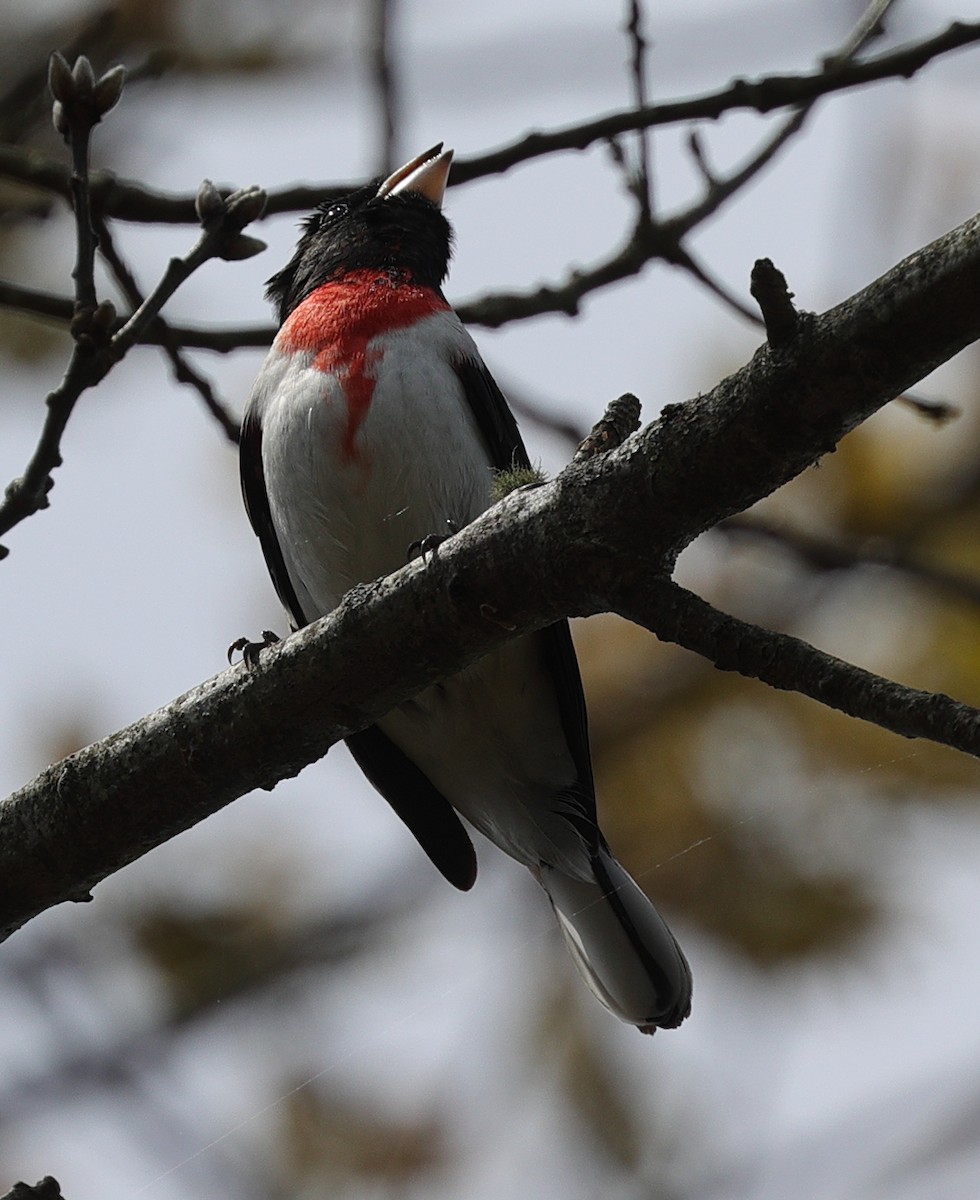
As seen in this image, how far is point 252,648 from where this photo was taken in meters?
3.12

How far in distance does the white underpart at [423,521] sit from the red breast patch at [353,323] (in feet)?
0.10

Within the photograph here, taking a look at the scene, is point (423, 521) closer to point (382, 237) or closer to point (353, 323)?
point (353, 323)

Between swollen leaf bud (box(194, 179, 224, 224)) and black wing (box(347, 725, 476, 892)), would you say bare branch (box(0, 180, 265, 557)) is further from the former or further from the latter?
black wing (box(347, 725, 476, 892))

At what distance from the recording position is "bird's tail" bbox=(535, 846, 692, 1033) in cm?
384

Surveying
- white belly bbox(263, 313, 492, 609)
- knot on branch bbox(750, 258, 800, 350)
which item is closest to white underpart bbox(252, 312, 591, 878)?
white belly bbox(263, 313, 492, 609)

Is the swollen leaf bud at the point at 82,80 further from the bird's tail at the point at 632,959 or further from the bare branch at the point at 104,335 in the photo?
the bird's tail at the point at 632,959

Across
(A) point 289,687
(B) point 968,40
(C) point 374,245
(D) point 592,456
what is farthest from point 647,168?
(A) point 289,687

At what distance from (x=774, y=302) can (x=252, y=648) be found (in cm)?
156

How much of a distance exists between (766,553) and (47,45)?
2.84 metres

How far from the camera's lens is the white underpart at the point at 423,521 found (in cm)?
386

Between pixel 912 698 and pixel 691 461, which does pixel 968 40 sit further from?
pixel 912 698

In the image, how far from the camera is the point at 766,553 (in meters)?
3.98

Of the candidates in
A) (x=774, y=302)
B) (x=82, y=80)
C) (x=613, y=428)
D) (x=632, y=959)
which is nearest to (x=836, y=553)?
(x=632, y=959)

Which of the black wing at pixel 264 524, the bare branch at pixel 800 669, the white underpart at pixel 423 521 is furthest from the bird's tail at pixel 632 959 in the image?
the bare branch at pixel 800 669
